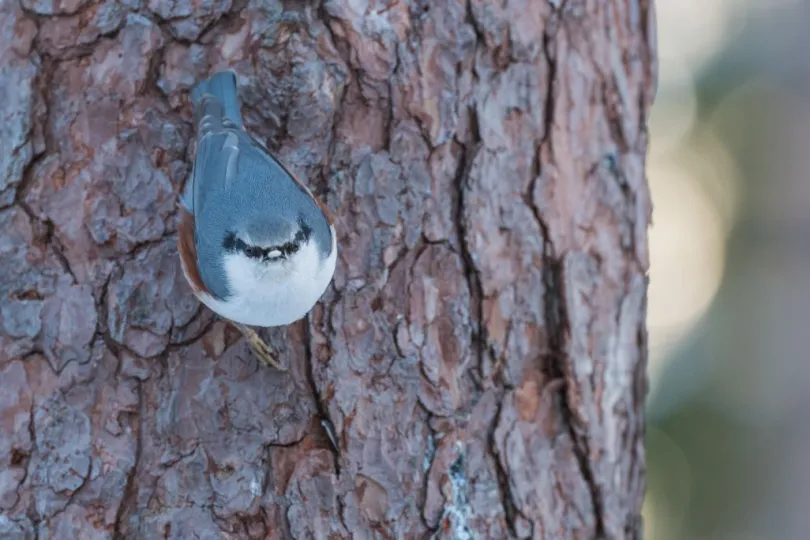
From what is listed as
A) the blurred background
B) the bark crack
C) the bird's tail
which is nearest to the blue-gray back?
the bird's tail

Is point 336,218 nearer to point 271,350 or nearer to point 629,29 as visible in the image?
point 271,350

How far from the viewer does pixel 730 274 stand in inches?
158

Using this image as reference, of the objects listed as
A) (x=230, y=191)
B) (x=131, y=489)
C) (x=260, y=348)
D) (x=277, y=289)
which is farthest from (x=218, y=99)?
(x=131, y=489)

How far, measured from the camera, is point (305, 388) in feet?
5.50

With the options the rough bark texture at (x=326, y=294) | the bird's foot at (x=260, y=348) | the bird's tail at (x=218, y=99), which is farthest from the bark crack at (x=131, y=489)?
the bird's tail at (x=218, y=99)

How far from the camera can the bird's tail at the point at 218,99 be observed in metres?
1.60

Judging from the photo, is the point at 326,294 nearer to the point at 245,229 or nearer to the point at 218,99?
the point at 245,229

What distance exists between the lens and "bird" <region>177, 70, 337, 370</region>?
1.63 metres

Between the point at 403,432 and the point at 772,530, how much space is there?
9.15 ft

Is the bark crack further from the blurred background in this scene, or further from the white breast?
the blurred background

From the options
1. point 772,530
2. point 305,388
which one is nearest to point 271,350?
point 305,388

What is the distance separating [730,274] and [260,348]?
10.0 feet

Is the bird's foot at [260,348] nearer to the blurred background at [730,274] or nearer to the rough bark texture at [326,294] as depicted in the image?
the rough bark texture at [326,294]

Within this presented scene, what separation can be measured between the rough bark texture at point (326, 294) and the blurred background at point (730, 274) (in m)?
2.22
